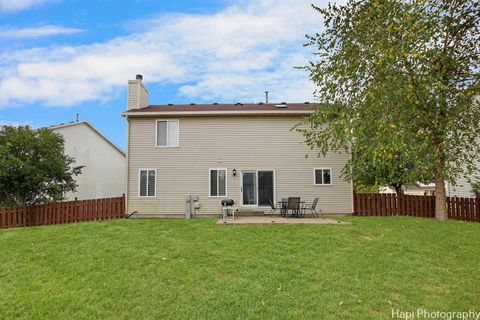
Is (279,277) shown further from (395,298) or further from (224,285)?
(395,298)

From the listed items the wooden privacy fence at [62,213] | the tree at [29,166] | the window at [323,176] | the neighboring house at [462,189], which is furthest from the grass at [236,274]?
the neighboring house at [462,189]

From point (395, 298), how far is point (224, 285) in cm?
246

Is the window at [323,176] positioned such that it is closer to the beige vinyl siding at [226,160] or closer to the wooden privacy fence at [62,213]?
the beige vinyl siding at [226,160]

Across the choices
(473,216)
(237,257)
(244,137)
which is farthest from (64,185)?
(473,216)

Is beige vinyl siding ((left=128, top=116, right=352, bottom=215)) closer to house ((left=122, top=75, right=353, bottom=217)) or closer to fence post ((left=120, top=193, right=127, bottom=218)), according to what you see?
house ((left=122, top=75, right=353, bottom=217))

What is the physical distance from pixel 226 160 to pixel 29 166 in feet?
26.2

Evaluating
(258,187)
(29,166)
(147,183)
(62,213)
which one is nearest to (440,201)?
(258,187)

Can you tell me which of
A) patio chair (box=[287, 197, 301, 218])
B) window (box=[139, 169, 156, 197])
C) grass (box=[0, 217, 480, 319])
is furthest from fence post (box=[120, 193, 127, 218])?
patio chair (box=[287, 197, 301, 218])

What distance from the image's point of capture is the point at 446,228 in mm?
9234

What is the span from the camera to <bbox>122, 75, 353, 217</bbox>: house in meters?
13.2

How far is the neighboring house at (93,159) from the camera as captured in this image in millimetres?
18094

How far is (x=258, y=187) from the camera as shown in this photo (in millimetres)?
13328

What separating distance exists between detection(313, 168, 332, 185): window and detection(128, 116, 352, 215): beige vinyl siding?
0.18 metres

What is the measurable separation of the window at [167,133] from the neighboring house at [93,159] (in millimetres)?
6467
